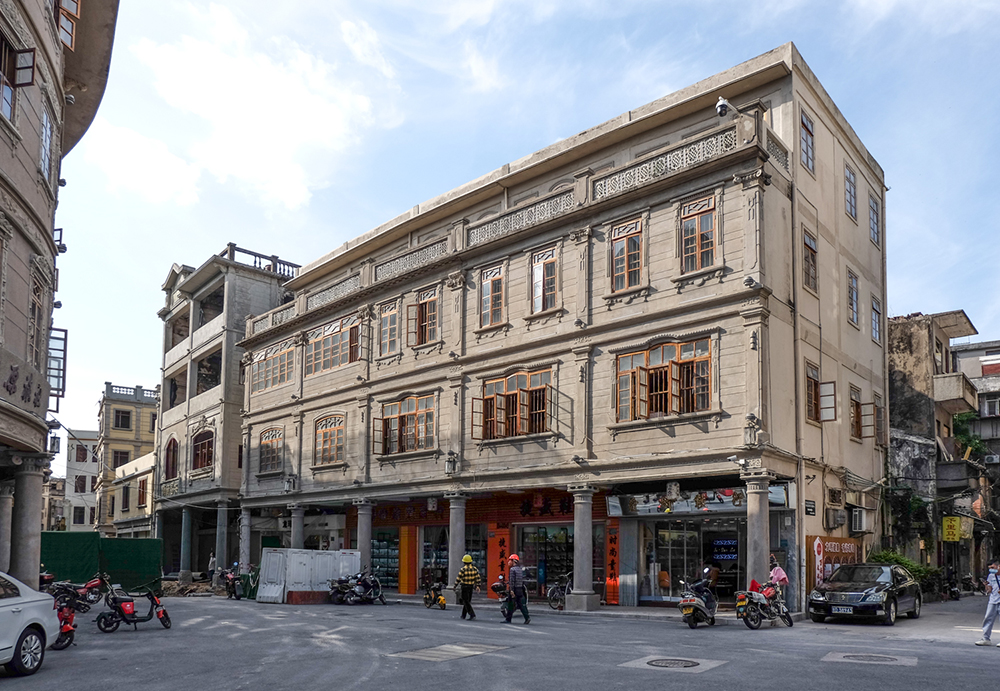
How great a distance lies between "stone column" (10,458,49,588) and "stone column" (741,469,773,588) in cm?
1629

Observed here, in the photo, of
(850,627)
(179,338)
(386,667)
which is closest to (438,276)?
(850,627)

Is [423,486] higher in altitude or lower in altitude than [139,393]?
lower

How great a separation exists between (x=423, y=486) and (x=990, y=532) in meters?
30.9

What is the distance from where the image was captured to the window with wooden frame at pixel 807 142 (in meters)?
26.4

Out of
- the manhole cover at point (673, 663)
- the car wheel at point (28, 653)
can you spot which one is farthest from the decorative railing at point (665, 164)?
the car wheel at point (28, 653)

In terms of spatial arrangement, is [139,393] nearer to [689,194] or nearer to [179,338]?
[179,338]

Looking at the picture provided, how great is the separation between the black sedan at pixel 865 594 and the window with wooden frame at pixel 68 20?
21704 mm

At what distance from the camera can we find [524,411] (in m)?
28.0

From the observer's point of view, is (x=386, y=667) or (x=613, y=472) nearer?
(x=386, y=667)

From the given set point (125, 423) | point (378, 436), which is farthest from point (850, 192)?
point (125, 423)

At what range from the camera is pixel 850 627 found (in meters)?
20.7

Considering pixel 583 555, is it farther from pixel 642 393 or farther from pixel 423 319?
pixel 423 319

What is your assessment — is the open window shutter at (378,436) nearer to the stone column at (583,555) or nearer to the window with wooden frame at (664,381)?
the stone column at (583,555)

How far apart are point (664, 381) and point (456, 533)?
8945mm
